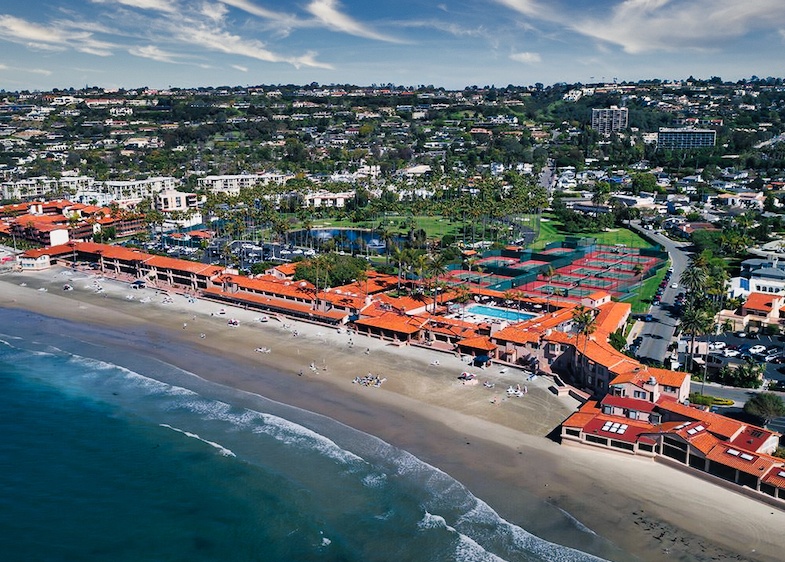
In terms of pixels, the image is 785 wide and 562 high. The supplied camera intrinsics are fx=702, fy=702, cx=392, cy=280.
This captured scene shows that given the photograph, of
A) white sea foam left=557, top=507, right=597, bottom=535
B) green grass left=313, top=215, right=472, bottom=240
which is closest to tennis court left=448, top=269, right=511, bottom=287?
green grass left=313, top=215, right=472, bottom=240

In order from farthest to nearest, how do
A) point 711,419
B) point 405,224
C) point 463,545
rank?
point 405,224 < point 711,419 < point 463,545

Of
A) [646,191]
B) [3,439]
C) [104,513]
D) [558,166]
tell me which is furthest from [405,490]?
[558,166]

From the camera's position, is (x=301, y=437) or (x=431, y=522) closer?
(x=431, y=522)

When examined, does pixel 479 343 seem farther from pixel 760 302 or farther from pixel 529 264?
pixel 529 264

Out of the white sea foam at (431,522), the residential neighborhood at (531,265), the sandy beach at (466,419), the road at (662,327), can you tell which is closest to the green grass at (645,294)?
the residential neighborhood at (531,265)

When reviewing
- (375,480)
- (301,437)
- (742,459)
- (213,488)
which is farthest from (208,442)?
(742,459)
